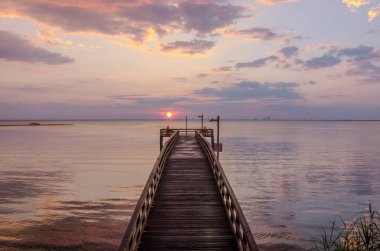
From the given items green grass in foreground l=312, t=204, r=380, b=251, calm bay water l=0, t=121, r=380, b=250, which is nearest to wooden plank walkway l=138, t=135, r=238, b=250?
green grass in foreground l=312, t=204, r=380, b=251

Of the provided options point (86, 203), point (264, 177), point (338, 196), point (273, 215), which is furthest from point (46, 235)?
point (264, 177)

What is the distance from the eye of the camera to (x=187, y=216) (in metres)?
12.7

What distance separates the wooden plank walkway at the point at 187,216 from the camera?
34.2 feet

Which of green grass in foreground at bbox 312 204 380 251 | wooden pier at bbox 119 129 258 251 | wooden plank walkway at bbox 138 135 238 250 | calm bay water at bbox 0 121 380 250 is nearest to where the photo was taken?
green grass in foreground at bbox 312 204 380 251

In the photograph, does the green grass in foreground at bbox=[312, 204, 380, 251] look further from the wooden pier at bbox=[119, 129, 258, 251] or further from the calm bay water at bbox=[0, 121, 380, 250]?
the calm bay water at bbox=[0, 121, 380, 250]

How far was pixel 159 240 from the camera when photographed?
10625mm

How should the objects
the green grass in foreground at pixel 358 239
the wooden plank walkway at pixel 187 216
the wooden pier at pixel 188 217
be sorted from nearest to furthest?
the green grass in foreground at pixel 358 239
the wooden pier at pixel 188 217
the wooden plank walkway at pixel 187 216

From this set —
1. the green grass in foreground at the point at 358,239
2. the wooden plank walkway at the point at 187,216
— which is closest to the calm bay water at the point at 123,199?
the green grass in foreground at the point at 358,239

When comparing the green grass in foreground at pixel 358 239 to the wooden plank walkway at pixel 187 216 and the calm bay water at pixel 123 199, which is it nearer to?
the wooden plank walkway at pixel 187 216

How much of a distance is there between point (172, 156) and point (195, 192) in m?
8.84

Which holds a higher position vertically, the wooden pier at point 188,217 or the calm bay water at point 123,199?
the wooden pier at point 188,217

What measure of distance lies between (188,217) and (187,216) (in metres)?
0.11

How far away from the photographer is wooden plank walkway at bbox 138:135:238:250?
10.4m

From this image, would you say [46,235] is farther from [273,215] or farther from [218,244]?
[273,215]
